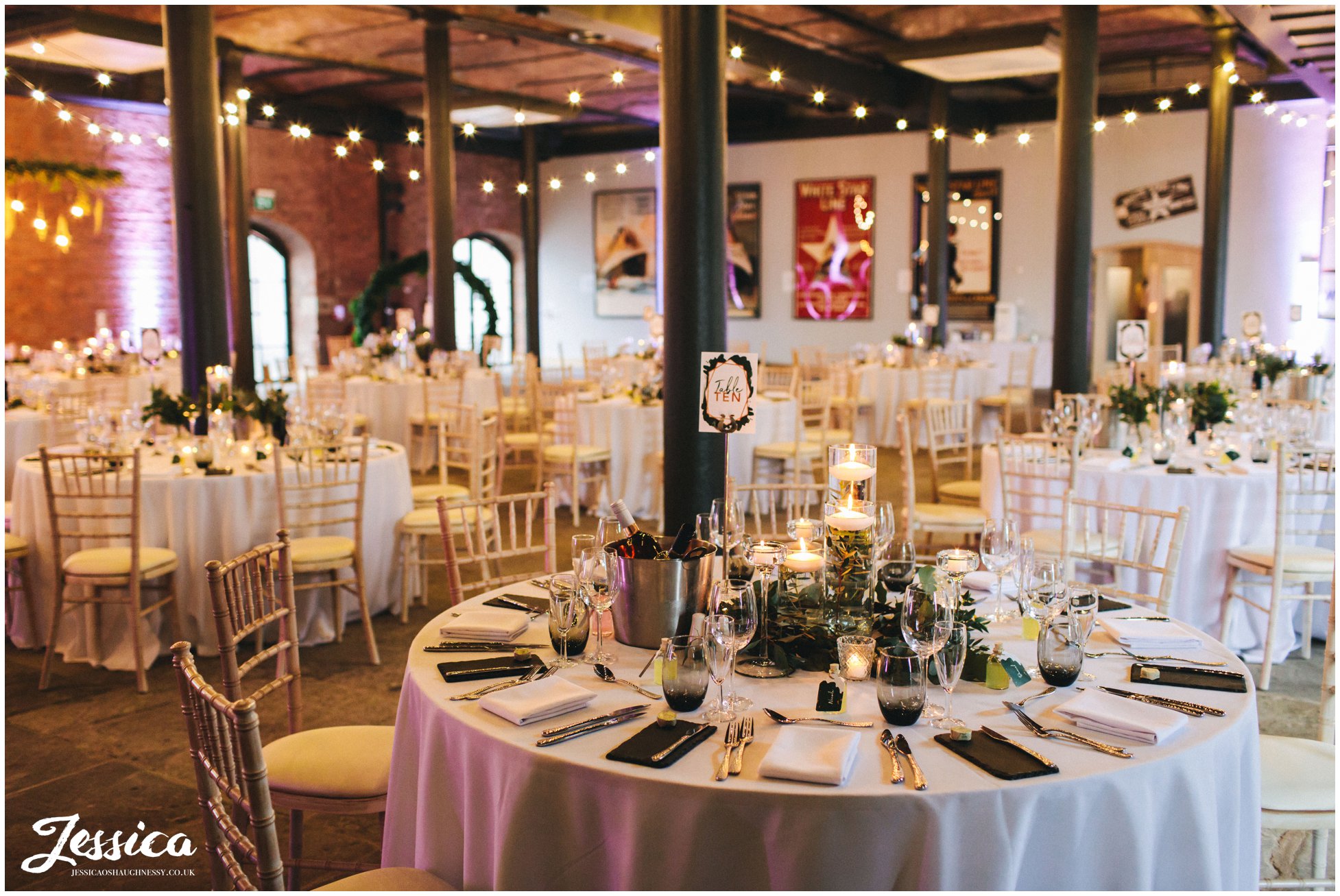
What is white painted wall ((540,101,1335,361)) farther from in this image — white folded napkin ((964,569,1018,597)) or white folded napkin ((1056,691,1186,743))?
white folded napkin ((1056,691,1186,743))

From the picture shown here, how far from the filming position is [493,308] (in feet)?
44.8

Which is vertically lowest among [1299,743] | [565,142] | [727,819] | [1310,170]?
[1299,743]

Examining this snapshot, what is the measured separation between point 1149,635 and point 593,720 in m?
1.39

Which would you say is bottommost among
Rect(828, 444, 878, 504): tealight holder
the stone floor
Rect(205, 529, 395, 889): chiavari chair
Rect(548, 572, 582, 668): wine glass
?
the stone floor

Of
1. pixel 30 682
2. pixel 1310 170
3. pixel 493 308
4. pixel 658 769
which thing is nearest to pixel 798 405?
pixel 30 682

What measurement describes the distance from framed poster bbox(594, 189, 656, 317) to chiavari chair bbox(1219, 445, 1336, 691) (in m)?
13.4

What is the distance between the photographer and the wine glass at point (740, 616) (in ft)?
7.02

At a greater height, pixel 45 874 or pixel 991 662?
pixel 991 662

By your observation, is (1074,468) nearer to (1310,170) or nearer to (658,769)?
(658,769)

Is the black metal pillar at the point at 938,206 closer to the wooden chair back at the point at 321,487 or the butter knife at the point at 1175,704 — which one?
the wooden chair back at the point at 321,487

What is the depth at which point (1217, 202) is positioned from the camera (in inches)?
472

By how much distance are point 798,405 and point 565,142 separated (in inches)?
477

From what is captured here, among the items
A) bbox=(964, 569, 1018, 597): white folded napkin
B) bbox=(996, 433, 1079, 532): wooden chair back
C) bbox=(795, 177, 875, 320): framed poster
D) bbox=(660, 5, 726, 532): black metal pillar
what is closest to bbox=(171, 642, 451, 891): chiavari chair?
bbox=(964, 569, 1018, 597): white folded napkin

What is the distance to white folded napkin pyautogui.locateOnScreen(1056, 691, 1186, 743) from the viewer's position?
6.44ft
